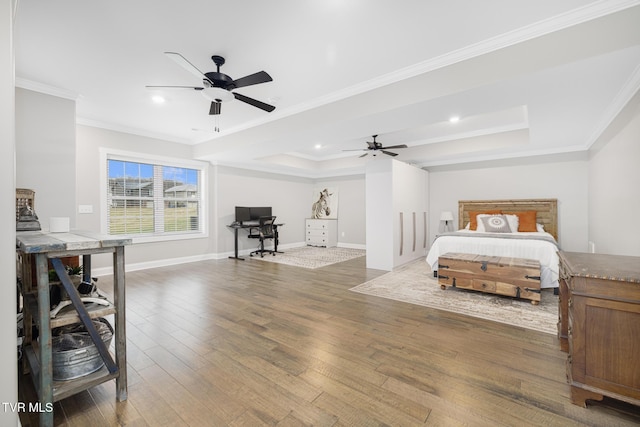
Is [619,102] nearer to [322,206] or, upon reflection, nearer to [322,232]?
[322,232]

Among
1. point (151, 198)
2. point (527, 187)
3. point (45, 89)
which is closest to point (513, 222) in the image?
point (527, 187)

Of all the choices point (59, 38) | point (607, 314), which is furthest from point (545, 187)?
point (59, 38)

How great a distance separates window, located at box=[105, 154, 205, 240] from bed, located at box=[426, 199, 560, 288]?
508 centimetres

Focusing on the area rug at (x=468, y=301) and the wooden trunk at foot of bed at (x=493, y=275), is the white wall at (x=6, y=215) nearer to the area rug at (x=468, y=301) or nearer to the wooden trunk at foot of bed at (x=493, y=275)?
the area rug at (x=468, y=301)

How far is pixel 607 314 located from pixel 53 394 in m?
2.99

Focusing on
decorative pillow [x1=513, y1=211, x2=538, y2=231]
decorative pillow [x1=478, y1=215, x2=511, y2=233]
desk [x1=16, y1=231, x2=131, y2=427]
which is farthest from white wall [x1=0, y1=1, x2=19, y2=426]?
decorative pillow [x1=513, y1=211, x2=538, y2=231]

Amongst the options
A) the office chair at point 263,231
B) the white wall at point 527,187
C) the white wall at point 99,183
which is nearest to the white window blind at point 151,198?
the white wall at point 99,183

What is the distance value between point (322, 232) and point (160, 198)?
14.4 feet

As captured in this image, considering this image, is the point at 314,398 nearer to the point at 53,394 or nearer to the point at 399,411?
the point at 399,411

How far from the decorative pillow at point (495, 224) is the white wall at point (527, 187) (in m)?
0.81

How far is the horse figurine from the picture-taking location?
8.65 m

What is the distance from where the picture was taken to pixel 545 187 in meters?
5.50

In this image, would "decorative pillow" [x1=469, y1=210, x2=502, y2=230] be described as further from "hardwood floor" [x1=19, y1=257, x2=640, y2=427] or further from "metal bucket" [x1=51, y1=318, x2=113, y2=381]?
"metal bucket" [x1=51, y1=318, x2=113, y2=381]

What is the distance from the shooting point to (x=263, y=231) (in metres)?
6.92
